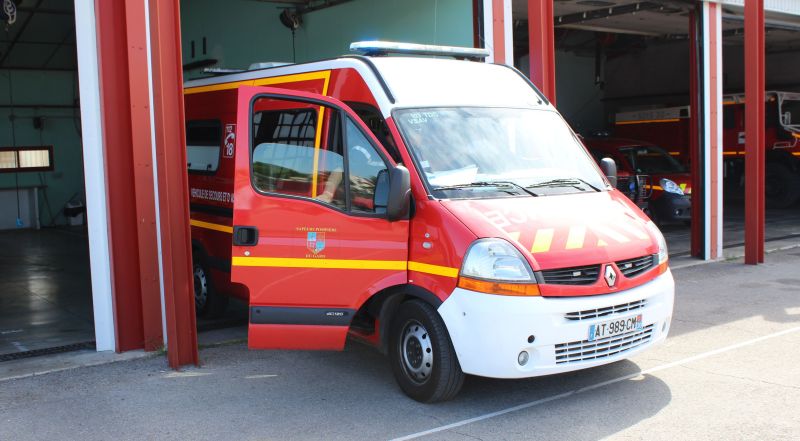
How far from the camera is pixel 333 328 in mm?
5746

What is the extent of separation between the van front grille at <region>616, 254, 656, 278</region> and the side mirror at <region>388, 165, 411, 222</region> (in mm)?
1404

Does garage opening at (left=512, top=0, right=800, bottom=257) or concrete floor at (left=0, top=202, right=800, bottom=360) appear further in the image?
garage opening at (left=512, top=0, right=800, bottom=257)

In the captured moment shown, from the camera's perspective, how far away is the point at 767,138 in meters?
19.3

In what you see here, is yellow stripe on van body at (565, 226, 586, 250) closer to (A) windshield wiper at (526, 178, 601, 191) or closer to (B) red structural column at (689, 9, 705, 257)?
(A) windshield wiper at (526, 178, 601, 191)

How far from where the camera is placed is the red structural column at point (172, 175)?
20.8ft

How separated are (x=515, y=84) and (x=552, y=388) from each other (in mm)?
2345

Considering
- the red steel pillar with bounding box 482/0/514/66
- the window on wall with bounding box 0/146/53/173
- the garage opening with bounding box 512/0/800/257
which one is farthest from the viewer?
the window on wall with bounding box 0/146/53/173

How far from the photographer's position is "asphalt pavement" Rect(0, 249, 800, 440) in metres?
5.02

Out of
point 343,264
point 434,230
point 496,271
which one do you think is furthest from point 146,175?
point 496,271

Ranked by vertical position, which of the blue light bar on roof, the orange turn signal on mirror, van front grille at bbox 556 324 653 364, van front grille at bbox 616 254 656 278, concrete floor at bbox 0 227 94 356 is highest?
the blue light bar on roof

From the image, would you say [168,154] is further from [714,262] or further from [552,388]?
[714,262]

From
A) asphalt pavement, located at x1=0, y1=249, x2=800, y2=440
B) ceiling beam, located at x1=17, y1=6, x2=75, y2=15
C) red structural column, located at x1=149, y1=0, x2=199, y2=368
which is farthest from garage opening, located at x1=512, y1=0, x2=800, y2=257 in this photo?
ceiling beam, located at x1=17, y1=6, x2=75, y2=15

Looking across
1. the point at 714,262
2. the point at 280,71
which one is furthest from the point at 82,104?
the point at 714,262

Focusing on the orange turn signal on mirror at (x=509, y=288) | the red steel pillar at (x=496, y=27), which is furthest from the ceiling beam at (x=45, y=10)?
the orange turn signal on mirror at (x=509, y=288)
